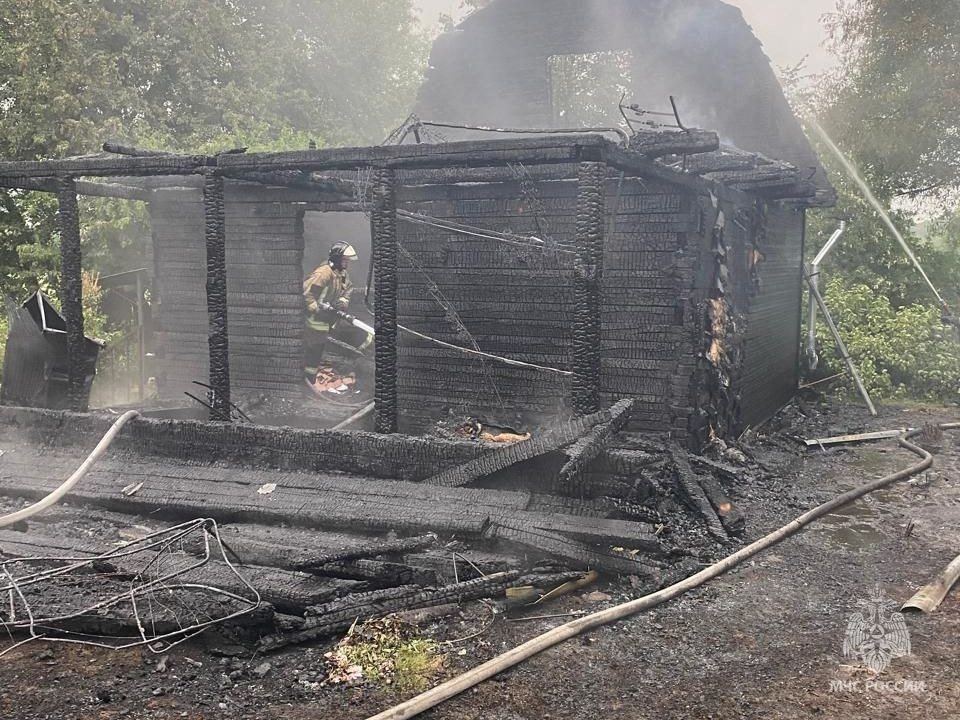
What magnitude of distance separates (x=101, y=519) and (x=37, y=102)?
54.8ft

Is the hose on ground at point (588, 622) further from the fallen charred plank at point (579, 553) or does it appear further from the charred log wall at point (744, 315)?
the charred log wall at point (744, 315)

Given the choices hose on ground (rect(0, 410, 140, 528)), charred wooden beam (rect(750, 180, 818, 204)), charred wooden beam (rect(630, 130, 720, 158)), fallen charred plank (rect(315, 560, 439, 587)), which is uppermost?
charred wooden beam (rect(630, 130, 720, 158))

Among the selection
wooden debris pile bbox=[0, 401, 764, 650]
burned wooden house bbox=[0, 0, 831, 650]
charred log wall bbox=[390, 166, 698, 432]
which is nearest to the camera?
wooden debris pile bbox=[0, 401, 764, 650]

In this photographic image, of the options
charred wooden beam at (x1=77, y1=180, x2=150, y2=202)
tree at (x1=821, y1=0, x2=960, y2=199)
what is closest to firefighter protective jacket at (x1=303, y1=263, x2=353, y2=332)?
charred wooden beam at (x1=77, y1=180, x2=150, y2=202)

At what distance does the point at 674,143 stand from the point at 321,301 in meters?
6.72

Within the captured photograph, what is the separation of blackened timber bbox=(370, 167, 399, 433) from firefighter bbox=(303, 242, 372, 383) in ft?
15.4

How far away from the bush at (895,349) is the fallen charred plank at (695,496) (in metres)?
10.7

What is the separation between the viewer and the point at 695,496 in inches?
285

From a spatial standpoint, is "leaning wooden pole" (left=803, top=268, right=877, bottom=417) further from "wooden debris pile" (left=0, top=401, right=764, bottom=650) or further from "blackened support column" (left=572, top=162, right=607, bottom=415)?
"blackened support column" (left=572, top=162, right=607, bottom=415)

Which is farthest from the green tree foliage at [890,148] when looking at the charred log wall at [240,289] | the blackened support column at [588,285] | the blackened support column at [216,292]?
the blackened support column at [216,292]

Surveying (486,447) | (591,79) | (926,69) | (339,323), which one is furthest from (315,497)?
(591,79)

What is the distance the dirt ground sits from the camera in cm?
423

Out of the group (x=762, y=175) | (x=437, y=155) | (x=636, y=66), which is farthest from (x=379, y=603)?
(x=636, y=66)

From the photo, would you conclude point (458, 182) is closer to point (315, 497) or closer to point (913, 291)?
point (315, 497)
